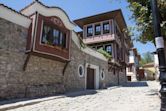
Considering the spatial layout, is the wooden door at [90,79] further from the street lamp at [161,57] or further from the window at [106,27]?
the street lamp at [161,57]

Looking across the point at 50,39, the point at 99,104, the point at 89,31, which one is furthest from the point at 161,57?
the point at 89,31

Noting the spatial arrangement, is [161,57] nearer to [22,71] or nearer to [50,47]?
[22,71]

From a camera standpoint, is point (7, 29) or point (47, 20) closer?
point (7, 29)

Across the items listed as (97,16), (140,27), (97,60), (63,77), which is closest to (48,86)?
(63,77)

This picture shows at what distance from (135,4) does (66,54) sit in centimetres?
542

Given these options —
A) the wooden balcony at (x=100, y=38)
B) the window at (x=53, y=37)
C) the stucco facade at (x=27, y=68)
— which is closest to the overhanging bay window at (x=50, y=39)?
the window at (x=53, y=37)

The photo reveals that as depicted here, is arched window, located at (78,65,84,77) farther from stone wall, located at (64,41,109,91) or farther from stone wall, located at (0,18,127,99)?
stone wall, located at (0,18,127,99)

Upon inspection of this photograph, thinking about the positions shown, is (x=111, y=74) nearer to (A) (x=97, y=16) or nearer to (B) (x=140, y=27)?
(A) (x=97, y=16)

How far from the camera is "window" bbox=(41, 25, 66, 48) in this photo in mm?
9938

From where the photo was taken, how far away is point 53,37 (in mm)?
10555

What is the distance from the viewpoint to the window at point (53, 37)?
32.6 ft

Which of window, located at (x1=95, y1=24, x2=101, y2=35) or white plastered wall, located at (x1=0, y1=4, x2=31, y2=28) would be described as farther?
window, located at (x1=95, y1=24, x2=101, y2=35)

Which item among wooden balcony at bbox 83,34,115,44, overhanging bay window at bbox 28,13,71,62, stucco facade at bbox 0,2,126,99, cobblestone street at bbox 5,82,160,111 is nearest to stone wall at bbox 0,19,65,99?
stucco facade at bbox 0,2,126,99

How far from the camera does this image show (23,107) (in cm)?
664
